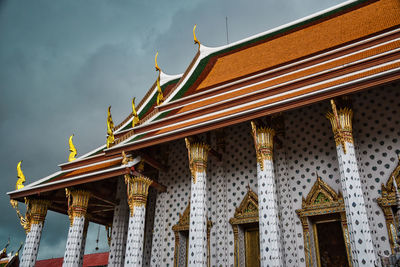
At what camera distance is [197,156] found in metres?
8.98

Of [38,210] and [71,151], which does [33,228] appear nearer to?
[38,210]

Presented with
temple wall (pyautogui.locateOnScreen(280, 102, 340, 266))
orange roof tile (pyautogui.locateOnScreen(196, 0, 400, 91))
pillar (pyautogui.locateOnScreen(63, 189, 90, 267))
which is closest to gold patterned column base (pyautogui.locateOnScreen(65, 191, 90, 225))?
pillar (pyautogui.locateOnScreen(63, 189, 90, 267))

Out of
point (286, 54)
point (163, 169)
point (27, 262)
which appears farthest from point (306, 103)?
point (27, 262)

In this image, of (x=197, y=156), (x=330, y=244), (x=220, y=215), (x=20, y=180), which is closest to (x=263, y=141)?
(x=197, y=156)

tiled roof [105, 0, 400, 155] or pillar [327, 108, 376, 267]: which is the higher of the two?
tiled roof [105, 0, 400, 155]

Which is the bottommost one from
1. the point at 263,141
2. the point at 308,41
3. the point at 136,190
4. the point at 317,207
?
the point at 317,207

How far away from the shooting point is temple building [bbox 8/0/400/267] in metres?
7.29

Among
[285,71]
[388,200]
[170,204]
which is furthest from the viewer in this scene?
[170,204]

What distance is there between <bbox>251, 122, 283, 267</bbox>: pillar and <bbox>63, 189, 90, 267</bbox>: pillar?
219 inches

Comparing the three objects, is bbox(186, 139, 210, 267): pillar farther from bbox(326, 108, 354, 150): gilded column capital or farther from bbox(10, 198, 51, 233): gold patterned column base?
bbox(10, 198, 51, 233): gold patterned column base

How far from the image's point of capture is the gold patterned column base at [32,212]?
37.3 ft

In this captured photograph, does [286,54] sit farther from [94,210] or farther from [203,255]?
[94,210]

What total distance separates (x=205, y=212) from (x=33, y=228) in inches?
243

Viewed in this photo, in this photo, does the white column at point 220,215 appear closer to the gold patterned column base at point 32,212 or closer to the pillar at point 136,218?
the pillar at point 136,218
